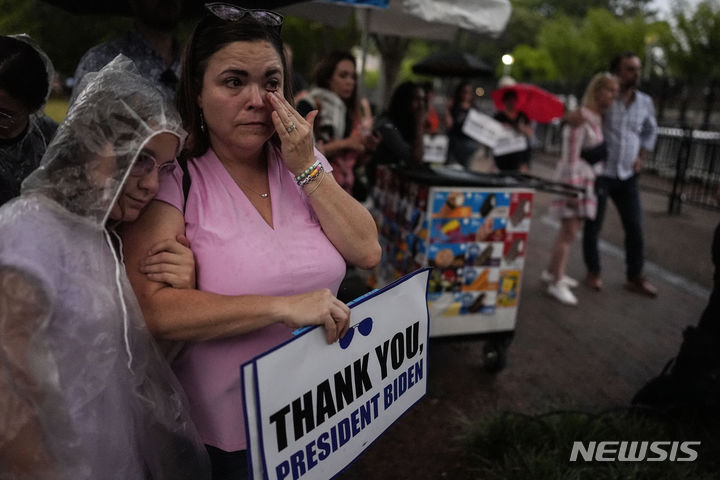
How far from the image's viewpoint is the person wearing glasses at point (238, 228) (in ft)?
4.30

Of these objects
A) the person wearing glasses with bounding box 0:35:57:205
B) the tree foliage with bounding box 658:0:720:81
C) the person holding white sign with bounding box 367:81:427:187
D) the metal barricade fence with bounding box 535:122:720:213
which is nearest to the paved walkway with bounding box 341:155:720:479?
the person holding white sign with bounding box 367:81:427:187

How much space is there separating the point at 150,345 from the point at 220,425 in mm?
322

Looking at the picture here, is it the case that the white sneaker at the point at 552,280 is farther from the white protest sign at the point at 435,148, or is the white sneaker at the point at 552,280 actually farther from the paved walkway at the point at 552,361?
the white protest sign at the point at 435,148

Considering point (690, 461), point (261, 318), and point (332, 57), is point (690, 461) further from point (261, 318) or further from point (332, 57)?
point (332, 57)

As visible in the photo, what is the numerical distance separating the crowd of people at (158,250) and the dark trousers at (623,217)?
436 centimetres

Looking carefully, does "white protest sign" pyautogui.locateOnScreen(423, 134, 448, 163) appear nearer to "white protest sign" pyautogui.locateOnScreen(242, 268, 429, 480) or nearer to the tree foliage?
"white protest sign" pyautogui.locateOnScreen(242, 268, 429, 480)

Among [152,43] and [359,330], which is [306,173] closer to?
[359,330]

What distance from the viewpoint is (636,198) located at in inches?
211

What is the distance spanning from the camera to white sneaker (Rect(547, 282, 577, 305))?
5.15m

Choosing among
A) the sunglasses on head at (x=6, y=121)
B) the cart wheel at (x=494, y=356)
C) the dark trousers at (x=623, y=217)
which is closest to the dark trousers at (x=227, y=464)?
the sunglasses on head at (x=6, y=121)

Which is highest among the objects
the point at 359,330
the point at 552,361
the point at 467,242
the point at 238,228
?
the point at 238,228

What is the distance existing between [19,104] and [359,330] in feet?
3.71

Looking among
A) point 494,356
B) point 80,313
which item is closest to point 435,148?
point 494,356

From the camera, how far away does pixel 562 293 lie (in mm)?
5215
